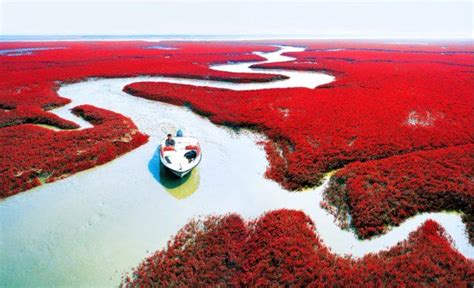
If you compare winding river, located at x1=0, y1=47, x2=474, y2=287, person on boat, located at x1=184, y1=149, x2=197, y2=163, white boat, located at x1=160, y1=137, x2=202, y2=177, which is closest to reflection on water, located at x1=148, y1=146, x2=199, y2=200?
winding river, located at x1=0, y1=47, x2=474, y2=287

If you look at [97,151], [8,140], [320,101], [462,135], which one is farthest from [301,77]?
[8,140]

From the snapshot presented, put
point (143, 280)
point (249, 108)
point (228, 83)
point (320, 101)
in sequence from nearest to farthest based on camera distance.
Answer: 1. point (143, 280)
2. point (249, 108)
3. point (320, 101)
4. point (228, 83)

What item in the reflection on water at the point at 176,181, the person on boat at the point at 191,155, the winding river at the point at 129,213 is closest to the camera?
the winding river at the point at 129,213

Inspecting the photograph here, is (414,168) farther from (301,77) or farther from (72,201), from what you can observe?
(301,77)

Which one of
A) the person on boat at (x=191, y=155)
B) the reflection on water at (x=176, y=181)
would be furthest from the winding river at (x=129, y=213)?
the person on boat at (x=191, y=155)

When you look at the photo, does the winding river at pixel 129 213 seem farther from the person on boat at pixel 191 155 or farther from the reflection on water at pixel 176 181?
the person on boat at pixel 191 155

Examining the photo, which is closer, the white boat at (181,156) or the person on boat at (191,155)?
the white boat at (181,156)

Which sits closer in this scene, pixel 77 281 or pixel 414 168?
Result: pixel 77 281
